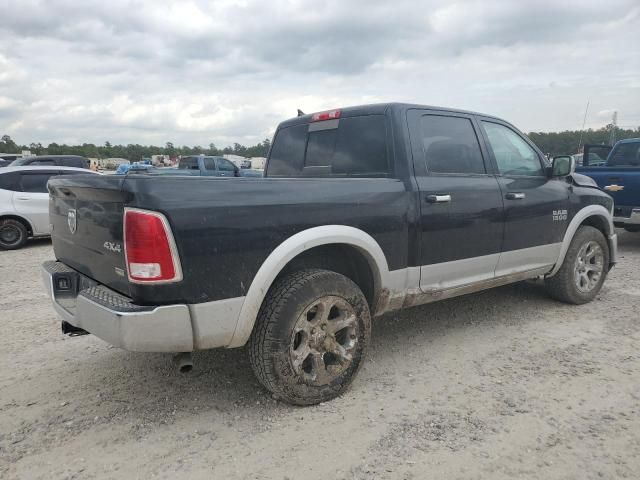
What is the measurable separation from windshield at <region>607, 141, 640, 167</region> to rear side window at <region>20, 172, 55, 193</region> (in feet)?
34.8

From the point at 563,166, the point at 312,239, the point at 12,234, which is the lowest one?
the point at 12,234

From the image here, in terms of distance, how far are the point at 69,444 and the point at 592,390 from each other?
3.15m

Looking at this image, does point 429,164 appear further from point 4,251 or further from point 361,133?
point 4,251

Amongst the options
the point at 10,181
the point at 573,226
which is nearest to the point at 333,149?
the point at 573,226

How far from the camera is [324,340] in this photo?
302 centimetres

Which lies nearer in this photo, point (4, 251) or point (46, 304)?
point (46, 304)

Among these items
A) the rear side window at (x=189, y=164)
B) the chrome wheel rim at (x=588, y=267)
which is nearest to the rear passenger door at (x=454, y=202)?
the chrome wheel rim at (x=588, y=267)

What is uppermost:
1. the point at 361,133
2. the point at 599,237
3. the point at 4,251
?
the point at 361,133

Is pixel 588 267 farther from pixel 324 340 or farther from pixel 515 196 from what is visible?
pixel 324 340

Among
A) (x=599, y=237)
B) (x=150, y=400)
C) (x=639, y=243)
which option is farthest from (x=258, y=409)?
(x=639, y=243)

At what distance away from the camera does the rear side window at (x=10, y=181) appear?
8.91 m

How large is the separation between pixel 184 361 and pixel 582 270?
4.14 m

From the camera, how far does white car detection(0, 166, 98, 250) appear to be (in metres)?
8.81

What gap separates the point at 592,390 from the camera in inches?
126
